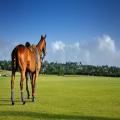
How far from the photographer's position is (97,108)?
18656mm

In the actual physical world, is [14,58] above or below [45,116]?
above

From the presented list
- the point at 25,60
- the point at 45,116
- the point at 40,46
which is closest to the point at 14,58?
the point at 25,60

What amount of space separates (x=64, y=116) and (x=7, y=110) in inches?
120

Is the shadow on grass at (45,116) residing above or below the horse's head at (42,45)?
below

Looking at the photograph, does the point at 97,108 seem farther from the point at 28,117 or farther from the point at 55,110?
the point at 28,117

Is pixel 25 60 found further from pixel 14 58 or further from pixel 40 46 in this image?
pixel 40 46

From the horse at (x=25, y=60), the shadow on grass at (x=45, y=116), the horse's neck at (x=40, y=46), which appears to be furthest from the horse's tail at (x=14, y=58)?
the shadow on grass at (x=45, y=116)

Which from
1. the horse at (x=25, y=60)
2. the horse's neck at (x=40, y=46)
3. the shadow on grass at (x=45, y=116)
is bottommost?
the shadow on grass at (x=45, y=116)

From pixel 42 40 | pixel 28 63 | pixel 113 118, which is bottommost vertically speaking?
pixel 113 118

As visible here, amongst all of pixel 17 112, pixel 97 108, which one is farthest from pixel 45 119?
pixel 97 108

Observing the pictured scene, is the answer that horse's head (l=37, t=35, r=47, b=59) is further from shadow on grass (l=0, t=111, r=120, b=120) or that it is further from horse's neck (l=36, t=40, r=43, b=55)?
shadow on grass (l=0, t=111, r=120, b=120)

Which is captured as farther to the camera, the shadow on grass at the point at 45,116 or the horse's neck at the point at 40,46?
the horse's neck at the point at 40,46

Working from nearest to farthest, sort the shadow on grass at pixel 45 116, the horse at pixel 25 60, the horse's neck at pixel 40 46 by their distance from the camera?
the shadow on grass at pixel 45 116 < the horse at pixel 25 60 < the horse's neck at pixel 40 46

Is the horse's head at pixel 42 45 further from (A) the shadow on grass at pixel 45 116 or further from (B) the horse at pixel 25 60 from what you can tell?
(A) the shadow on grass at pixel 45 116
